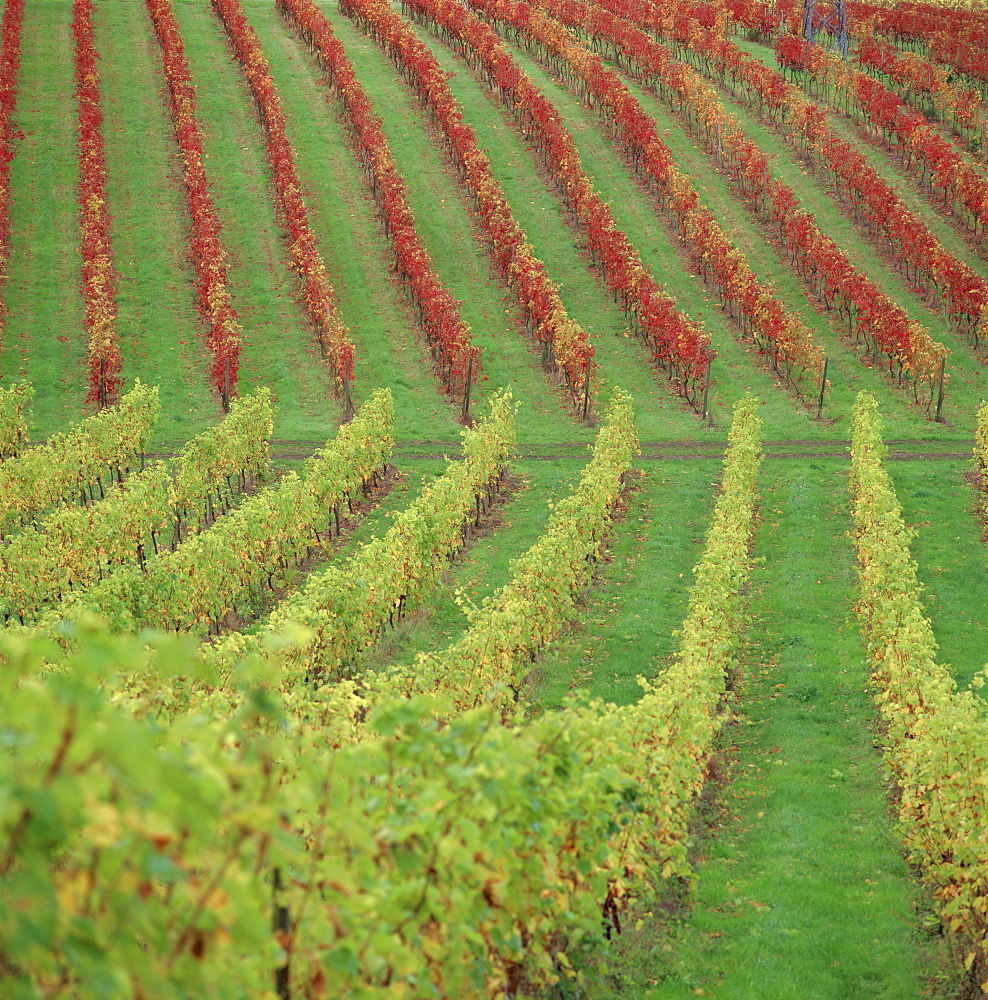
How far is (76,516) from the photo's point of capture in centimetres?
2405

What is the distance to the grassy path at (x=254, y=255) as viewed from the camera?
40.8 metres

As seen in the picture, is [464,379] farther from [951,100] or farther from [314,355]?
[951,100]

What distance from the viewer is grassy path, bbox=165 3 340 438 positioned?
40.8 meters

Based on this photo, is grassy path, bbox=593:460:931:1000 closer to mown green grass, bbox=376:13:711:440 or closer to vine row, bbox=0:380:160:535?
mown green grass, bbox=376:13:711:440

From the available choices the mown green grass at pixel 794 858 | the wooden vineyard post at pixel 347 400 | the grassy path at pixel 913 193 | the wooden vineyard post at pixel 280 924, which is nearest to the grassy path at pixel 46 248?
the wooden vineyard post at pixel 347 400

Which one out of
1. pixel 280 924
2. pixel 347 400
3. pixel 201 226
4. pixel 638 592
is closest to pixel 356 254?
pixel 201 226

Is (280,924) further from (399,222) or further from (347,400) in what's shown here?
(399,222)

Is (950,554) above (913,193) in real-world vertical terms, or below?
below

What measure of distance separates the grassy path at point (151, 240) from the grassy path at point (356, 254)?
19.4 ft

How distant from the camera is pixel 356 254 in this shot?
49781 millimetres

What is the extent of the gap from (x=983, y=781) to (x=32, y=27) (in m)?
73.7

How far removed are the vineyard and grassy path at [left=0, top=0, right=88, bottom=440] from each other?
0.27 meters

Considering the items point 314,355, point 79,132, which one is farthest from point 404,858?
point 79,132

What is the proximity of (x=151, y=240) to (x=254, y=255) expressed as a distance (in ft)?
15.6
